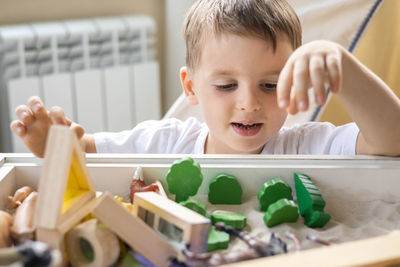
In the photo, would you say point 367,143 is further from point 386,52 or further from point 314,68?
point 386,52

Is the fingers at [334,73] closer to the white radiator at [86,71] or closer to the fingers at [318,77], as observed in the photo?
the fingers at [318,77]

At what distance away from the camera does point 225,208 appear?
748 millimetres

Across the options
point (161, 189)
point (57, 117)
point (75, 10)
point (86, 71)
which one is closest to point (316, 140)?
point (161, 189)

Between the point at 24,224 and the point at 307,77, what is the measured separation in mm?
361

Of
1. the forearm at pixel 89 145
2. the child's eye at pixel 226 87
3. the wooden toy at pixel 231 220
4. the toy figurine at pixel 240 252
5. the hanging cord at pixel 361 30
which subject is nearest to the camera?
the toy figurine at pixel 240 252

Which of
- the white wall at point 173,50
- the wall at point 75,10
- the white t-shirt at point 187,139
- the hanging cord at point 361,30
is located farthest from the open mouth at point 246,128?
the wall at point 75,10

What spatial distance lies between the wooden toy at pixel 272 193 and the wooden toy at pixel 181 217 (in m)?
0.14

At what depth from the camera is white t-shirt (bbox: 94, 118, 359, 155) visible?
97cm

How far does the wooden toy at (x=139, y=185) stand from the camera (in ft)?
2.41

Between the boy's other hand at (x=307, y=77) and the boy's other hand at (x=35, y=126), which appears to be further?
the boy's other hand at (x=35, y=126)

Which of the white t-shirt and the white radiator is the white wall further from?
the white t-shirt

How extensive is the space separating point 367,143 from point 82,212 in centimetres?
46

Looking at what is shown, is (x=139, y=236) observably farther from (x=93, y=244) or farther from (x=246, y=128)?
(x=246, y=128)

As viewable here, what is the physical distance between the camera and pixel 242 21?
0.89 m
